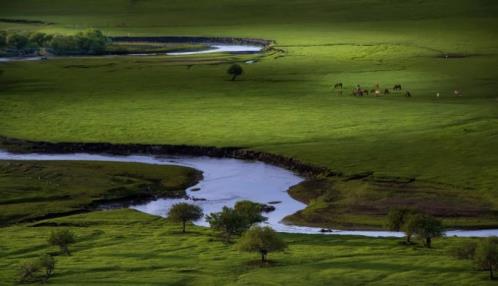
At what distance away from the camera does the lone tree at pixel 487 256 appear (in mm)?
42375

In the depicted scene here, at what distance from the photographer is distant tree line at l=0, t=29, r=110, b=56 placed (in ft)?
551

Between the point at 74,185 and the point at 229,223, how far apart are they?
18.2 meters

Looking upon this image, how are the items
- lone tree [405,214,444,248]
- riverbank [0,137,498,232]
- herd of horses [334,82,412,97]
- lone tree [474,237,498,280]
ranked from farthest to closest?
herd of horses [334,82,412,97] → riverbank [0,137,498,232] → lone tree [405,214,444,248] → lone tree [474,237,498,280]

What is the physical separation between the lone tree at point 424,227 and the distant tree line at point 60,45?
405 ft

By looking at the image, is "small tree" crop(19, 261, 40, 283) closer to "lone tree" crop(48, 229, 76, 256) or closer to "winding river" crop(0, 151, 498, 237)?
"lone tree" crop(48, 229, 76, 256)

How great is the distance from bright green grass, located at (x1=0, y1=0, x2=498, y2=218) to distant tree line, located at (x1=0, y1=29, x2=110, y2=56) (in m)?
19.0

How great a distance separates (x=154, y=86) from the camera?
4525 inches

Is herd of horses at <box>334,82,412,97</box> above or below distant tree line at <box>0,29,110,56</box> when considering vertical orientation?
below

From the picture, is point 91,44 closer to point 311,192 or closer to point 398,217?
point 311,192

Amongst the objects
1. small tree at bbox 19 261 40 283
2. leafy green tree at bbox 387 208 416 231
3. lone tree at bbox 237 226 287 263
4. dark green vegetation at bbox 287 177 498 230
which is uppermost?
dark green vegetation at bbox 287 177 498 230

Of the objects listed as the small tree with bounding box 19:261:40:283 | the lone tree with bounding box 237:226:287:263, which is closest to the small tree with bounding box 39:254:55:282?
the small tree with bounding box 19:261:40:283

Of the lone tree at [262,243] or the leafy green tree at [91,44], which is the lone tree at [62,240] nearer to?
the lone tree at [262,243]

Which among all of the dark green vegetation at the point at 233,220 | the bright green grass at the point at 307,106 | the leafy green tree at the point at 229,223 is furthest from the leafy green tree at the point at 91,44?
the leafy green tree at the point at 229,223

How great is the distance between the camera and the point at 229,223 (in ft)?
170
